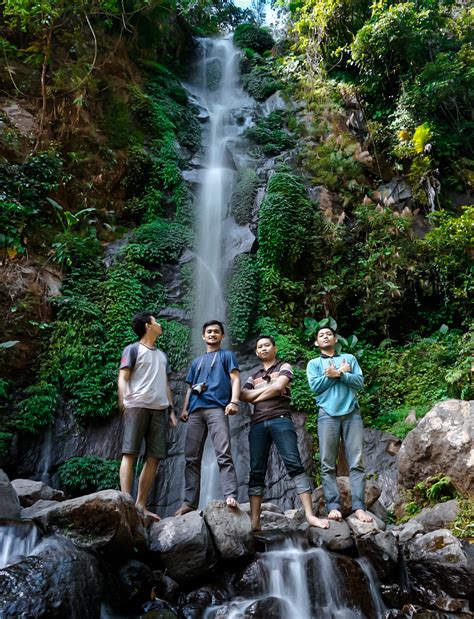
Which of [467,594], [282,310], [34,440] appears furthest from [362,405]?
[34,440]

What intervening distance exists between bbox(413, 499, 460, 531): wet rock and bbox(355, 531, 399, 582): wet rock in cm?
140

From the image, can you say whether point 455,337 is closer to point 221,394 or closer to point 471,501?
point 471,501

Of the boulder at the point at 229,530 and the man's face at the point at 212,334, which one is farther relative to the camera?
the man's face at the point at 212,334

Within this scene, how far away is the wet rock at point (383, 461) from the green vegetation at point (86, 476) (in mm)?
3938

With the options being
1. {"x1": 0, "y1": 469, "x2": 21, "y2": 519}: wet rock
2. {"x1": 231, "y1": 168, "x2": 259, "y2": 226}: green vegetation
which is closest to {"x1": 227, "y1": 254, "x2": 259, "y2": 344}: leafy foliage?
{"x1": 231, "y1": 168, "x2": 259, "y2": 226}: green vegetation

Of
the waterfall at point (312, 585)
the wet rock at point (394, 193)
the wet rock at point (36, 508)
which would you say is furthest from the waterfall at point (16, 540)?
the wet rock at point (394, 193)

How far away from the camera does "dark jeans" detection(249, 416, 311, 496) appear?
4.46m

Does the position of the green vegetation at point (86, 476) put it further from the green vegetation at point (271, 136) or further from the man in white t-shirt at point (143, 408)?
the green vegetation at point (271, 136)

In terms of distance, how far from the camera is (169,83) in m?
14.7

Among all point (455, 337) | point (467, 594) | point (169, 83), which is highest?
point (169, 83)

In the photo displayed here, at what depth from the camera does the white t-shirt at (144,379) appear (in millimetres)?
4688

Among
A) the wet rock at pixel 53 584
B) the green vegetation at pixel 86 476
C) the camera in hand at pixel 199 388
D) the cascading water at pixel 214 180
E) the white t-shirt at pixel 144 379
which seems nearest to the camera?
the wet rock at pixel 53 584

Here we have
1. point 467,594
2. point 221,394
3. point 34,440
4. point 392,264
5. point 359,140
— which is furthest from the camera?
point 359,140

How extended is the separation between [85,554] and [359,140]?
13.3 metres
